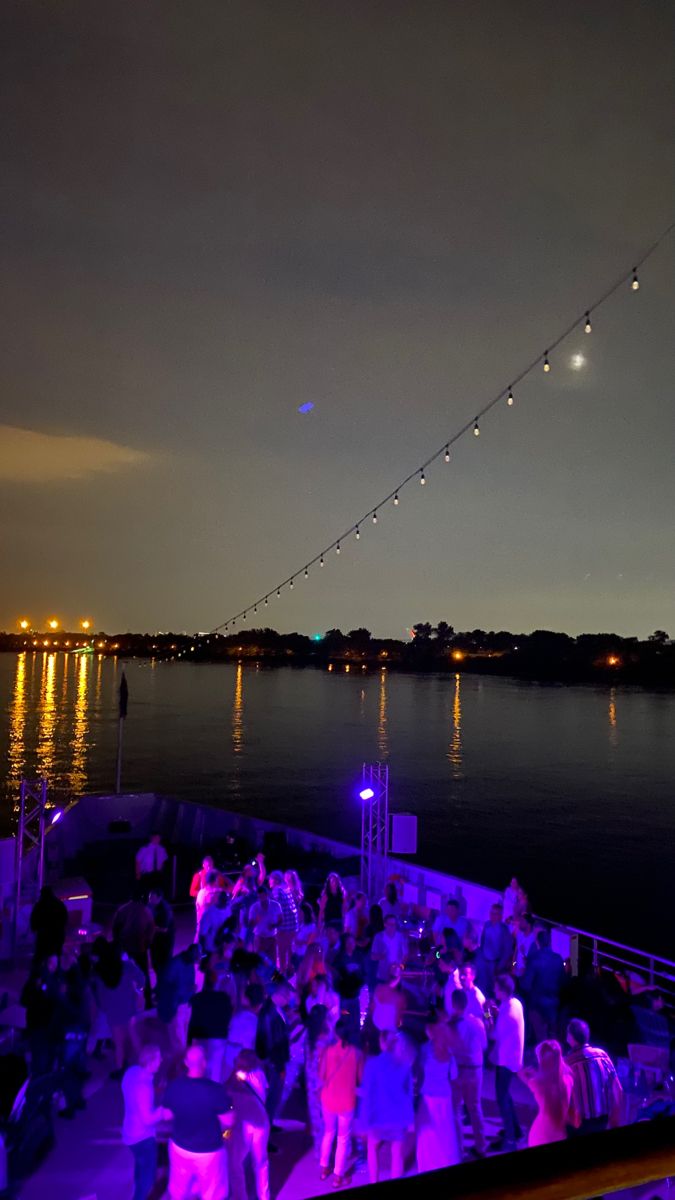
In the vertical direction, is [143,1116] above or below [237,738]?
above

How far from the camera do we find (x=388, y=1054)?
503cm

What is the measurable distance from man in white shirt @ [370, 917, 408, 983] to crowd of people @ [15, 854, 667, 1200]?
18mm

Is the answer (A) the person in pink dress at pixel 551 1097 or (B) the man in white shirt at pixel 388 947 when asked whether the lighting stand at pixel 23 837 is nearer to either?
(B) the man in white shirt at pixel 388 947

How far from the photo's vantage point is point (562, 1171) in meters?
1.14

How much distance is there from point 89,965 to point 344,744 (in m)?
75.4

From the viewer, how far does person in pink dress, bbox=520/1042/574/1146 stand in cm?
471

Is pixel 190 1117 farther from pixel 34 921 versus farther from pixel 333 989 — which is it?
pixel 34 921

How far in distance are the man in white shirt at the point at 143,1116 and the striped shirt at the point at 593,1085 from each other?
2.29 metres

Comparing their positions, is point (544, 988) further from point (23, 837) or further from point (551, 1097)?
point (23, 837)

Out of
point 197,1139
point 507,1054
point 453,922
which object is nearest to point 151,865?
point 453,922

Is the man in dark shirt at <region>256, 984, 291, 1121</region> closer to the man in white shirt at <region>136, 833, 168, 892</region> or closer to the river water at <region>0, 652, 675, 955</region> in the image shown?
the man in white shirt at <region>136, 833, 168, 892</region>

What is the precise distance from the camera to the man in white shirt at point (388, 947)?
25.3 ft

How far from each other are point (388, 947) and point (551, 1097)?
124 inches

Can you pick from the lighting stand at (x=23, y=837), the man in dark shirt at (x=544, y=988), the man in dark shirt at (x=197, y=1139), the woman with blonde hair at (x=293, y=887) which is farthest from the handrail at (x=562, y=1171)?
the lighting stand at (x=23, y=837)
